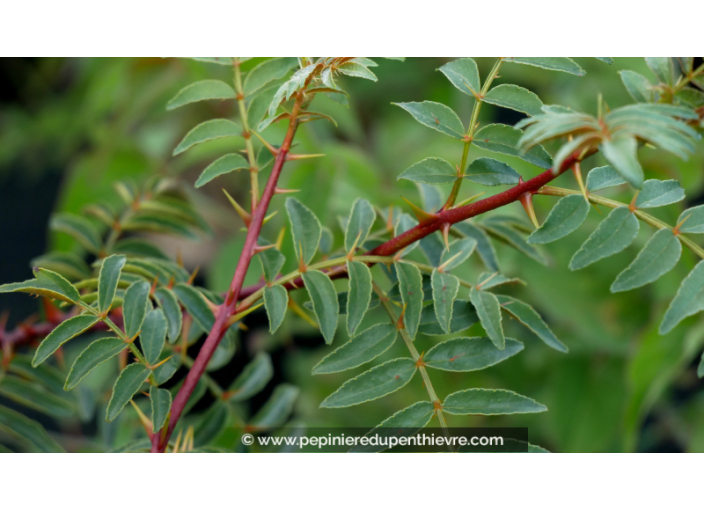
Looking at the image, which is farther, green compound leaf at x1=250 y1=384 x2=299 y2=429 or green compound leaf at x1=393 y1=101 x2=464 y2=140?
green compound leaf at x1=250 y1=384 x2=299 y2=429

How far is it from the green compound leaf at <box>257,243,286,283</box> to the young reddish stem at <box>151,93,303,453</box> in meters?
0.01

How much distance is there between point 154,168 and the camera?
34.0 inches

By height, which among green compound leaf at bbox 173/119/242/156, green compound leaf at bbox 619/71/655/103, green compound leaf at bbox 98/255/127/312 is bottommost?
green compound leaf at bbox 98/255/127/312

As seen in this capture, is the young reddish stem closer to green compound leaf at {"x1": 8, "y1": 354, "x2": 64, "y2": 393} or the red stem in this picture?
the red stem

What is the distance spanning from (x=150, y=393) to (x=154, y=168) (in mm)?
607

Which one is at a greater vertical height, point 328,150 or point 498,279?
point 328,150

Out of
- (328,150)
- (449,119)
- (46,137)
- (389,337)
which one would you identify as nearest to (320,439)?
(389,337)

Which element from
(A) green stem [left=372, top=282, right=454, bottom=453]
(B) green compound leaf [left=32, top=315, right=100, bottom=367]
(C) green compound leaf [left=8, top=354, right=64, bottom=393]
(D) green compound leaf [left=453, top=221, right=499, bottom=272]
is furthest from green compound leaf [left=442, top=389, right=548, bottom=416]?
(C) green compound leaf [left=8, top=354, right=64, bottom=393]

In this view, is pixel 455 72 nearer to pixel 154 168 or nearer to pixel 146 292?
pixel 146 292

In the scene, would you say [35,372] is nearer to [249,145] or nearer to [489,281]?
[249,145]

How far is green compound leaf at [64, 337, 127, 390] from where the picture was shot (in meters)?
0.31

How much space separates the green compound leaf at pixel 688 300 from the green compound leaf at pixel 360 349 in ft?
0.48

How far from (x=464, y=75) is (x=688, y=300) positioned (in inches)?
6.6

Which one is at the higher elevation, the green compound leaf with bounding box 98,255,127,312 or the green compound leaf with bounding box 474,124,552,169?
the green compound leaf with bounding box 474,124,552,169
